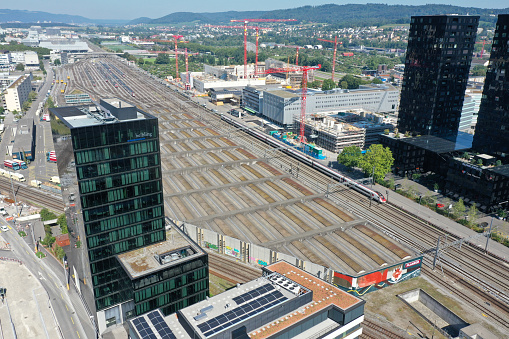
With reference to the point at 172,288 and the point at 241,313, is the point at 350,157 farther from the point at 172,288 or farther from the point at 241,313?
the point at 241,313

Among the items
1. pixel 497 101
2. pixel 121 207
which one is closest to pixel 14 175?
pixel 121 207

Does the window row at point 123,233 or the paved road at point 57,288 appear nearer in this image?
the window row at point 123,233

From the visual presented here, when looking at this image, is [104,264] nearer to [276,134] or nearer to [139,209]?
[139,209]

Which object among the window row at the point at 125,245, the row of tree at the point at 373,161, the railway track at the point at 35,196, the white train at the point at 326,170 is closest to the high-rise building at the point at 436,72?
the row of tree at the point at 373,161

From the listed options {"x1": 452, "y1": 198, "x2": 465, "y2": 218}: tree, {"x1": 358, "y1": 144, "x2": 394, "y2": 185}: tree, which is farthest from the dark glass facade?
{"x1": 358, "y1": 144, "x2": 394, "y2": 185}: tree

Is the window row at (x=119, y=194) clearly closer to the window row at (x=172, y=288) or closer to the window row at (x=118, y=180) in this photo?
the window row at (x=118, y=180)
